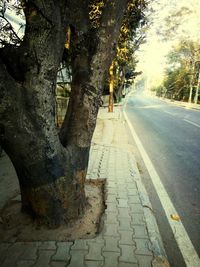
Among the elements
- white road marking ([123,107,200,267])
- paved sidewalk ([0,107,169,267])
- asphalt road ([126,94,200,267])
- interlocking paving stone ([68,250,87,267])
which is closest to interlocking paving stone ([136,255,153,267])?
paved sidewalk ([0,107,169,267])

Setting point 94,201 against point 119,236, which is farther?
point 94,201

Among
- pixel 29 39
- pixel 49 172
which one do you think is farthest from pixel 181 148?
pixel 29 39

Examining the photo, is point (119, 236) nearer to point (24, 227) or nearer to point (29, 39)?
point (24, 227)

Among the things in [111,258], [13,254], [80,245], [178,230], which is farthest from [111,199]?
[13,254]

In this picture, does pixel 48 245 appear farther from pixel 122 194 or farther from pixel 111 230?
pixel 122 194

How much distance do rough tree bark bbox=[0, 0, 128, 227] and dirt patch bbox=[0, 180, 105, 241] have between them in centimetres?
12

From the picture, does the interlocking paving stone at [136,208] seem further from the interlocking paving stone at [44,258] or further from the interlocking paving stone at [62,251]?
the interlocking paving stone at [44,258]

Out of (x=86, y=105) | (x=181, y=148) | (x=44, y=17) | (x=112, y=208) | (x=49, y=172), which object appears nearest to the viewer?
(x=44, y=17)

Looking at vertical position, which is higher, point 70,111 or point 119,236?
point 70,111

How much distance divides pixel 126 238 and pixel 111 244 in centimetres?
21

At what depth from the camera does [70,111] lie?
10.3ft

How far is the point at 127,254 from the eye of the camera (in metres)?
2.64

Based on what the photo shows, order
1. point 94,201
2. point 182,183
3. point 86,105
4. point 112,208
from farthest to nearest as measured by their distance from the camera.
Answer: point 182,183
point 94,201
point 112,208
point 86,105

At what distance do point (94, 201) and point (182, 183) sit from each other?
77.1 inches
